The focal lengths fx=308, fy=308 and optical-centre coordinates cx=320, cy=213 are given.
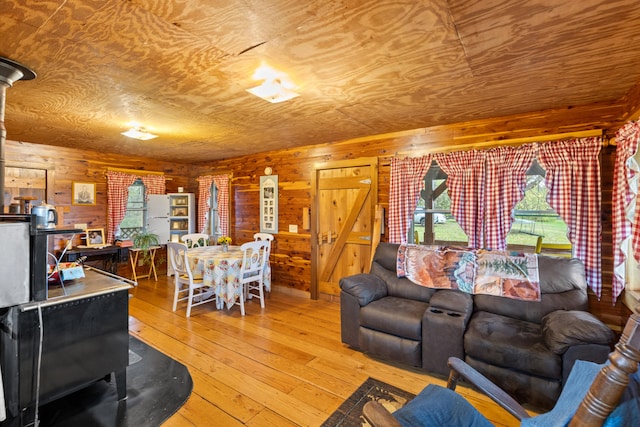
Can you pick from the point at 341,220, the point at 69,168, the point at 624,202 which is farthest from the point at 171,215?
the point at 624,202

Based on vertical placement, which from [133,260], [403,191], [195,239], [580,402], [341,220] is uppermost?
[403,191]

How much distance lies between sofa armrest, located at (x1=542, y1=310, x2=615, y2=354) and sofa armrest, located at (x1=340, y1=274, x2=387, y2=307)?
4.52 ft

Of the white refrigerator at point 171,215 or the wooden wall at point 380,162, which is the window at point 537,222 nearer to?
the wooden wall at point 380,162

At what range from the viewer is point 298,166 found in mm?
4977

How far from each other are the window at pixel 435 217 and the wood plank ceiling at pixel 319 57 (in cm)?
80

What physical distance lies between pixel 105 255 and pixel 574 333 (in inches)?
239

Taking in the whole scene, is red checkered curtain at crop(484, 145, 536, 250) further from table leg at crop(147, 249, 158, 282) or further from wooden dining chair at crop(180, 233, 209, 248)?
table leg at crop(147, 249, 158, 282)

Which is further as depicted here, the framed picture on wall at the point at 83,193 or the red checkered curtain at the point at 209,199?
the red checkered curtain at the point at 209,199

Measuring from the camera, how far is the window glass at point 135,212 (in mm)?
5848

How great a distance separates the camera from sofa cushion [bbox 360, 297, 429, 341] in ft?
8.59

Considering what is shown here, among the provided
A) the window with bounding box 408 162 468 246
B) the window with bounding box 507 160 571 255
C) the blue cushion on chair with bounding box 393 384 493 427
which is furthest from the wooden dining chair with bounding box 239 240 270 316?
the window with bounding box 507 160 571 255

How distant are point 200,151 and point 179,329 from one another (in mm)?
2998

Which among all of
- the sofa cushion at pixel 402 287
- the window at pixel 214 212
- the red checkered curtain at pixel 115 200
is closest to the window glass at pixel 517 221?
the sofa cushion at pixel 402 287

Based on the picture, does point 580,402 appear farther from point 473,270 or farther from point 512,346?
point 473,270
